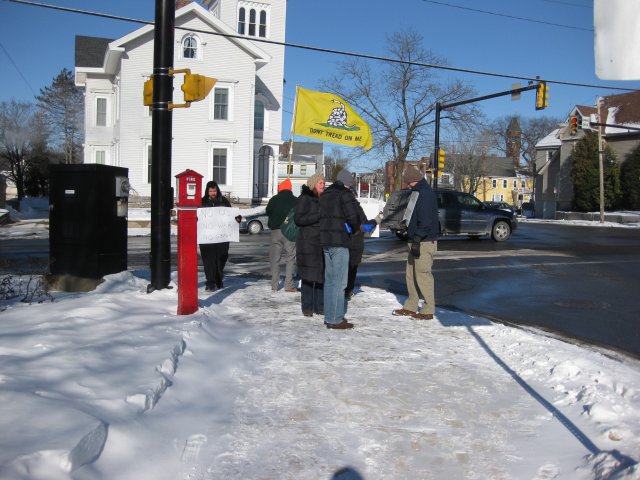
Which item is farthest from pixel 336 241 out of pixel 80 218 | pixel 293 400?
pixel 80 218

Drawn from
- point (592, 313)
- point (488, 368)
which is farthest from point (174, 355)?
point (592, 313)

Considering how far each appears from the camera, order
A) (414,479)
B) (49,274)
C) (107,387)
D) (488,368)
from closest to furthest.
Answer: (414,479) → (107,387) → (488,368) → (49,274)

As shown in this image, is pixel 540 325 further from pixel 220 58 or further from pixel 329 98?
pixel 220 58

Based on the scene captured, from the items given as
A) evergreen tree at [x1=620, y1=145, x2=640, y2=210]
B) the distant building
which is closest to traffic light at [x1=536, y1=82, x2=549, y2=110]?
the distant building

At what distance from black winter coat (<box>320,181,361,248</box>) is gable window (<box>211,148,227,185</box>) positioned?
2776 cm

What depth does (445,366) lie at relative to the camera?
19.5 feet

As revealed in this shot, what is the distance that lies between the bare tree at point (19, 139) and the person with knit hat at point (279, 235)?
40278 millimetres

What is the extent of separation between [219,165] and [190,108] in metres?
3.46

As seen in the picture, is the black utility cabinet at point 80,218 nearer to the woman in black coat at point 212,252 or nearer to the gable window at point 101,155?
the woman in black coat at point 212,252

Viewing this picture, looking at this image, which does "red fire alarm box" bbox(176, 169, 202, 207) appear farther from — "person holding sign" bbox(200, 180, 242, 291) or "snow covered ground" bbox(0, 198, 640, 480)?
"person holding sign" bbox(200, 180, 242, 291)

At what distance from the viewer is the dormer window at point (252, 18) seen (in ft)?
127

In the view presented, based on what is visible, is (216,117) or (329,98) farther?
(216,117)

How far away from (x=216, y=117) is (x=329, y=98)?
18655 millimetres

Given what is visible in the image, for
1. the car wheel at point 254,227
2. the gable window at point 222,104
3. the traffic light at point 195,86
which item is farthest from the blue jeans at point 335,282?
the gable window at point 222,104
